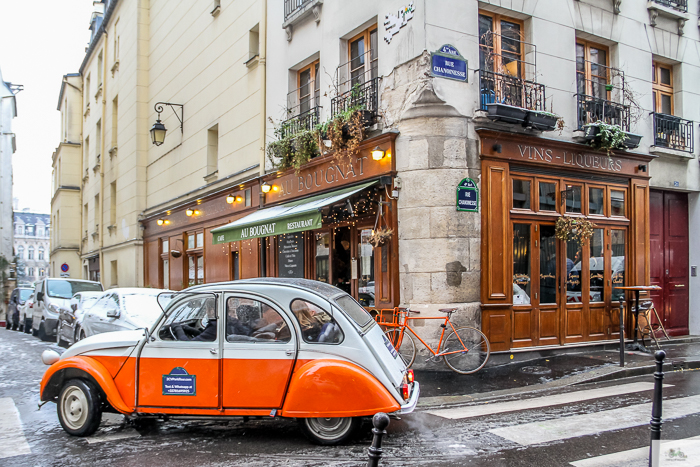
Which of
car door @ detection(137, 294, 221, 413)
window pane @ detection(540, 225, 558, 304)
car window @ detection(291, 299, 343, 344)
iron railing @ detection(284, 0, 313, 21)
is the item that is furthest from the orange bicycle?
iron railing @ detection(284, 0, 313, 21)

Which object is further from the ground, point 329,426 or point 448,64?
point 448,64

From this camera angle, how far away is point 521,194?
10648 mm

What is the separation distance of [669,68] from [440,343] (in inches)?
370

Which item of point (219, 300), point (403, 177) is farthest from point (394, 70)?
point (219, 300)

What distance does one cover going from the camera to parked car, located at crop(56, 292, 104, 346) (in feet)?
40.1

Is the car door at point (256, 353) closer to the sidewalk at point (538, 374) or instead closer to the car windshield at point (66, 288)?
the sidewalk at point (538, 374)

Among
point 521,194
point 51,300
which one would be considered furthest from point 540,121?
point 51,300

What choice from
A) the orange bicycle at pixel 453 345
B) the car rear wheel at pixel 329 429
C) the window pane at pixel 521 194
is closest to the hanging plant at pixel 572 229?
the window pane at pixel 521 194

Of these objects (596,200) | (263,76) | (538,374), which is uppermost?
(263,76)

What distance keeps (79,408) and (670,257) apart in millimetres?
12673

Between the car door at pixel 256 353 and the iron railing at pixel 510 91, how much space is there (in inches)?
248

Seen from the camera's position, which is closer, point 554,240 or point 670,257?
point 554,240

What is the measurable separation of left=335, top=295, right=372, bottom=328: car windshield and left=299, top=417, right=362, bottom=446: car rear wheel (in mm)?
946

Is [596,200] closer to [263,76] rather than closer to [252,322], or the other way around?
[252,322]
